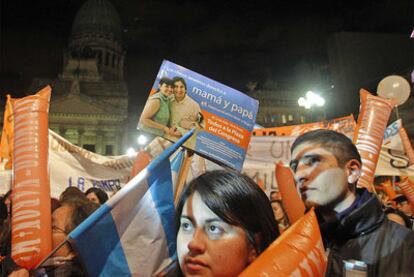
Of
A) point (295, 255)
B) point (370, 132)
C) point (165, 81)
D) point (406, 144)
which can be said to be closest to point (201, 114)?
point (165, 81)

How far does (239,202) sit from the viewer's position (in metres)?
1.85

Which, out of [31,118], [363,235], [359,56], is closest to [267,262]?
[363,235]

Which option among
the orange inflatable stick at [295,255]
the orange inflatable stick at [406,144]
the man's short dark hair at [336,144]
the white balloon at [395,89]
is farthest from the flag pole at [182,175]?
the orange inflatable stick at [406,144]

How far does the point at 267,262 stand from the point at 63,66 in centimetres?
6899

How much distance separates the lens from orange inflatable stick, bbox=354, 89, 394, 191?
395cm

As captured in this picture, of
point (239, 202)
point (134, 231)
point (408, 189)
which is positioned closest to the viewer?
point (239, 202)

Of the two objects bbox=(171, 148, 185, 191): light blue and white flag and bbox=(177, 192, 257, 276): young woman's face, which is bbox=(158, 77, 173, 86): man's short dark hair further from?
bbox=(177, 192, 257, 276): young woman's face

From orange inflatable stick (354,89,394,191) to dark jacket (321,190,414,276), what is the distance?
1736 millimetres

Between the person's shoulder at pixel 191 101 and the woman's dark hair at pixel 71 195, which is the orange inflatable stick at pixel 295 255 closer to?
the woman's dark hair at pixel 71 195

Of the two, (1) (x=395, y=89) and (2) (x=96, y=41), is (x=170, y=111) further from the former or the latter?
(2) (x=96, y=41)

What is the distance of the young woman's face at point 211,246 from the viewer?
1.70 m

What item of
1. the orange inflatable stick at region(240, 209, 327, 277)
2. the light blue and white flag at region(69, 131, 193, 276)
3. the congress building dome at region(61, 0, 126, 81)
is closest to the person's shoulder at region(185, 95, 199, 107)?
the light blue and white flag at region(69, 131, 193, 276)

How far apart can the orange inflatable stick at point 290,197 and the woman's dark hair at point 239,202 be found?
1334 millimetres

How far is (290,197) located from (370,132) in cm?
141
